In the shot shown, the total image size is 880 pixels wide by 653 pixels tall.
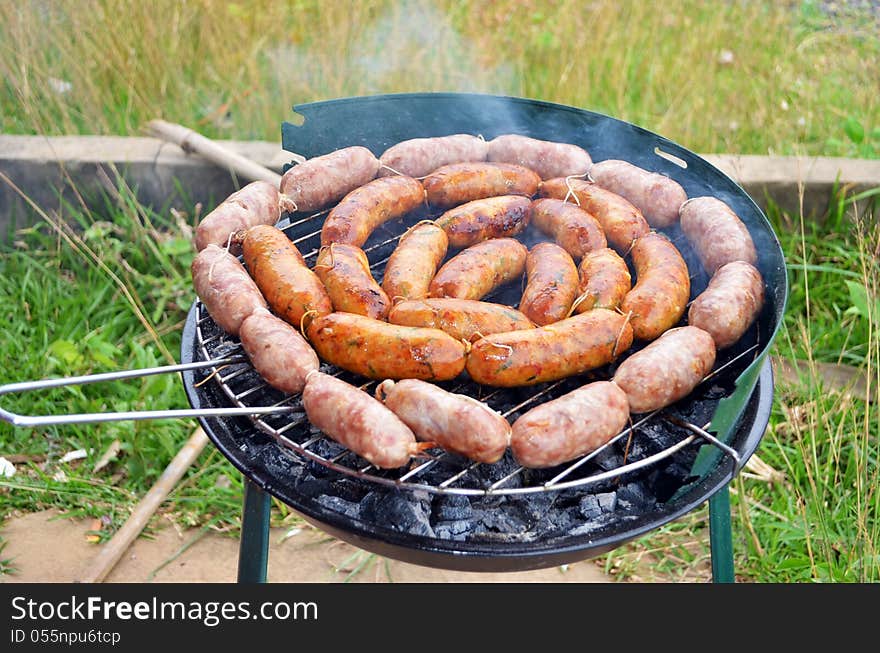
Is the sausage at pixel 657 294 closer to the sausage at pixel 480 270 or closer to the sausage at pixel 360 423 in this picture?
the sausage at pixel 480 270

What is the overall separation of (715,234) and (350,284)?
1338 millimetres

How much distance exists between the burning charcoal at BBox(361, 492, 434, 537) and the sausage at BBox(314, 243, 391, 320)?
61 cm

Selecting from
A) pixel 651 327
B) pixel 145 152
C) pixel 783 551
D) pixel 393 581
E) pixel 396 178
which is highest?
pixel 396 178

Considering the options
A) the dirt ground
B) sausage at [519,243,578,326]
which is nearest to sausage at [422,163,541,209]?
sausage at [519,243,578,326]

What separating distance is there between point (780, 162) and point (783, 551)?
2.71m

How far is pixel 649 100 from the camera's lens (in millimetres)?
6266

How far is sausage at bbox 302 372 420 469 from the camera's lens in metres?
2.21

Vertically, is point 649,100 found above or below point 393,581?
above

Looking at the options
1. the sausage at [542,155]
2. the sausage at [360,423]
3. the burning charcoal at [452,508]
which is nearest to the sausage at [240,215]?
the sausage at [360,423]

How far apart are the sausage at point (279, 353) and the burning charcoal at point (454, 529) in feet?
1.95

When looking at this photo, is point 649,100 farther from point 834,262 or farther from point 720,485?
point 720,485

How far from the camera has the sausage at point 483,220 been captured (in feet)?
10.2

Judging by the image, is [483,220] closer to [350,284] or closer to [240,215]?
[350,284]

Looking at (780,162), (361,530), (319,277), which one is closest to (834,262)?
(780,162)
